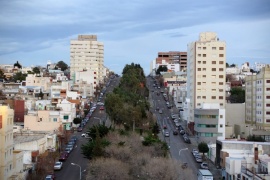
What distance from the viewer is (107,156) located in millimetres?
47594

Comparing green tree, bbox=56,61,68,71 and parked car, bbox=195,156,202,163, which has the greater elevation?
green tree, bbox=56,61,68,71

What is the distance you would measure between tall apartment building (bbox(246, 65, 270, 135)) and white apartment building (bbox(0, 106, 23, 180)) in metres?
41.9

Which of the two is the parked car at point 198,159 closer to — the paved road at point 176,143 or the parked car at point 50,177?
the paved road at point 176,143

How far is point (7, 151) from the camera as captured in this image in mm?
40250

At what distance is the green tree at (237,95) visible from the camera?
106m

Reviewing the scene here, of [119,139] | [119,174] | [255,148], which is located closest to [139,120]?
[119,139]

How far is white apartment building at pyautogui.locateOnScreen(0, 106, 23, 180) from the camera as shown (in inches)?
1547

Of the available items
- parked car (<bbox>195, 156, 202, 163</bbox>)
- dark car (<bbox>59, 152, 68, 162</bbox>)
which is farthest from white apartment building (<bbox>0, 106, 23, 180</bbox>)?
parked car (<bbox>195, 156, 202, 163</bbox>)

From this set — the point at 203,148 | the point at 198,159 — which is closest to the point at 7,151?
the point at 198,159

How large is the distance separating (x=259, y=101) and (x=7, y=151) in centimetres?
4741

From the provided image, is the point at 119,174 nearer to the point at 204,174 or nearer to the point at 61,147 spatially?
the point at 204,174

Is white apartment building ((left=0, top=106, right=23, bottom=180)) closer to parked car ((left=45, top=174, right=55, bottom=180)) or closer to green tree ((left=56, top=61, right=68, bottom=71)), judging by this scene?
parked car ((left=45, top=174, right=55, bottom=180))

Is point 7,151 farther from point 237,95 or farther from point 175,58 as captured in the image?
point 175,58

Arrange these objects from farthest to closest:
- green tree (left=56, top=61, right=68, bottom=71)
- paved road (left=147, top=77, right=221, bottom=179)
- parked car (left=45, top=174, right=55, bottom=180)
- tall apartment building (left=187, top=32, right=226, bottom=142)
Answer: green tree (left=56, top=61, right=68, bottom=71), tall apartment building (left=187, top=32, right=226, bottom=142), paved road (left=147, top=77, right=221, bottom=179), parked car (left=45, top=174, right=55, bottom=180)
